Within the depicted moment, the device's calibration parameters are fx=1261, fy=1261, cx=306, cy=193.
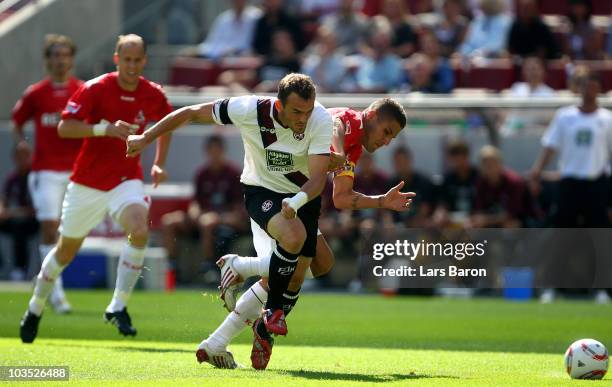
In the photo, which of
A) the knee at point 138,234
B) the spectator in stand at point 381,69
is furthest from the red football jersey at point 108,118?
the spectator in stand at point 381,69

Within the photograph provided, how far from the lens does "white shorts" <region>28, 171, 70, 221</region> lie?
14.3 meters

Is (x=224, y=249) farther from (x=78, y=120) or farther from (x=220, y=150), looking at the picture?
(x=78, y=120)

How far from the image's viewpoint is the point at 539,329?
1352 centimetres

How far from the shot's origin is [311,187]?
8.67 metres

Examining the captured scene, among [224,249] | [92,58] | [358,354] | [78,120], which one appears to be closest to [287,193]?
[358,354]

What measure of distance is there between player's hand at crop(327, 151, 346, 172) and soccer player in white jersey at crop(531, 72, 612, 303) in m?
8.07

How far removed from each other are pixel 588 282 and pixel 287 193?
9.03 meters

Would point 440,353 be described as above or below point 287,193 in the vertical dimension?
below

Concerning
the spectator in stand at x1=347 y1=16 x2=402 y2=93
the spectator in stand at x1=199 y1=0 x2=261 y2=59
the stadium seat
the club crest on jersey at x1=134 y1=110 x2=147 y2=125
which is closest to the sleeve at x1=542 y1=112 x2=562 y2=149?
the stadium seat

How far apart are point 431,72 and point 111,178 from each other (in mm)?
8580

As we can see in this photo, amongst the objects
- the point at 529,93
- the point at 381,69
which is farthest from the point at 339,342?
the point at 381,69

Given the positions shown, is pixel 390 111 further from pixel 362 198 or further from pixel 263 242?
pixel 263 242

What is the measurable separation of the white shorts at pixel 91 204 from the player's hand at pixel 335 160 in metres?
2.74

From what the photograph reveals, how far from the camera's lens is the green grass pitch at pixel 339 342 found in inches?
340
